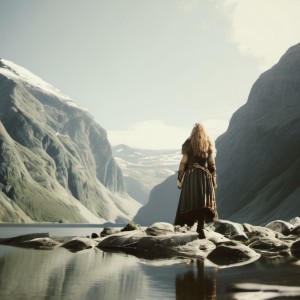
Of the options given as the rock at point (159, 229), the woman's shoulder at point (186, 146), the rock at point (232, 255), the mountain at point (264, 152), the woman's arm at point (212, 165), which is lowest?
the rock at point (232, 255)

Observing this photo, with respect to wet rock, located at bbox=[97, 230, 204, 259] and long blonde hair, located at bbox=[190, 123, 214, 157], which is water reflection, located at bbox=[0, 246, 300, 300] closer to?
wet rock, located at bbox=[97, 230, 204, 259]

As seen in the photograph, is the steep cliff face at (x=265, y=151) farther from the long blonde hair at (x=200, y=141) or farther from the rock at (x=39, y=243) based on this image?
the long blonde hair at (x=200, y=141)

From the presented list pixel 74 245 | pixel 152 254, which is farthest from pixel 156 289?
pixel 74 245

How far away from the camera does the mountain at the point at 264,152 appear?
290 feet

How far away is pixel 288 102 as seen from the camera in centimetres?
12281

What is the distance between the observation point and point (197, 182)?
11.0 m

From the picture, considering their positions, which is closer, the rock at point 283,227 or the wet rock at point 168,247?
the wet rock at point 168,247

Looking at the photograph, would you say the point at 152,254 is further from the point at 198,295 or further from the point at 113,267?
the point at 198,295

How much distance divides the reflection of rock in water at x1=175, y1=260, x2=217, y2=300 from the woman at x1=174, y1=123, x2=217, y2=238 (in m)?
4.00

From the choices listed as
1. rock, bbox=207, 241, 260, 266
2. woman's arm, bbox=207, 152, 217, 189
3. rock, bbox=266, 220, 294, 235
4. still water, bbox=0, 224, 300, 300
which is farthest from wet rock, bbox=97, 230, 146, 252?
rock, bbox=266, 220, 294, 235

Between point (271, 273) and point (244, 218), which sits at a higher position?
point (244, 218)

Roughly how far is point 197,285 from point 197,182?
5956 millimetres

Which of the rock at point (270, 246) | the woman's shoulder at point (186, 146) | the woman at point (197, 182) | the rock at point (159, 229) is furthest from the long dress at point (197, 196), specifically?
the rock at point (159, 229)

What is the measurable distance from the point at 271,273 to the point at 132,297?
2.93m
